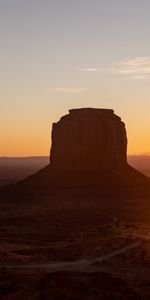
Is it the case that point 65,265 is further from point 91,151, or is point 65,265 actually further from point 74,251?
point 91,151

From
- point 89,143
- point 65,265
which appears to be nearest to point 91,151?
point 89,143

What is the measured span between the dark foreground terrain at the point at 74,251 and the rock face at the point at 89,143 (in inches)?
710

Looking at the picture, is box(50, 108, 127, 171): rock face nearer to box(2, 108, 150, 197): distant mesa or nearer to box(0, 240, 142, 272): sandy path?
box(2, 108, 150, 197): distant mesa

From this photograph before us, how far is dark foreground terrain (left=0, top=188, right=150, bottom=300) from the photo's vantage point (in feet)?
127

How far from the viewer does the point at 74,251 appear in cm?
5162

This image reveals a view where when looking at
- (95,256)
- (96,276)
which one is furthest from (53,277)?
(95,256)

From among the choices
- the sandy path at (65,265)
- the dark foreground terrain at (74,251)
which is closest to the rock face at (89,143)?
the dark foreground terrain at (74,251)

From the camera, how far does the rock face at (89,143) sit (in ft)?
373

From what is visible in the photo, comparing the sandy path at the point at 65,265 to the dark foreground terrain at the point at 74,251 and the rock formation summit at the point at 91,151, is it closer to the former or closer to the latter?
the dark foreground terrain at the point at 74,251

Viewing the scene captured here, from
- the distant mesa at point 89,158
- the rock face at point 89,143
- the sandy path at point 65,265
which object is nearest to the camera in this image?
the sandy path at point 65,265

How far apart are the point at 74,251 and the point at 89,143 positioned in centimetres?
6379

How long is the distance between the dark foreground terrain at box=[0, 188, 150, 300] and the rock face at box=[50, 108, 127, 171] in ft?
59.2

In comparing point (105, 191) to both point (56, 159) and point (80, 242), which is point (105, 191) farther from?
point (80, 242)

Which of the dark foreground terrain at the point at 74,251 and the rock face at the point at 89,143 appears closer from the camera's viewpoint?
the dark foreground terrain at the point at 74,251
